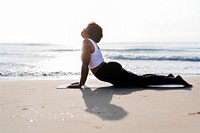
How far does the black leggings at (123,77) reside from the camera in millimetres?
6219

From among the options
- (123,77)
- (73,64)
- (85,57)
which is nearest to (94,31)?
(85,57)

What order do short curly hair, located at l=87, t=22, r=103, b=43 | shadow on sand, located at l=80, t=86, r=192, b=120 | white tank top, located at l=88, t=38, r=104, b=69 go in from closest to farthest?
shadow on sand, located at l=80, t=86, r=192, b=120 → short curly hair, located at l=87, t=22, r=103, b=43 → white tank top, located at l=88, t=38, r=104, b=69

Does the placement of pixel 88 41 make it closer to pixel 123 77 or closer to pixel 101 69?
pixel 101 69

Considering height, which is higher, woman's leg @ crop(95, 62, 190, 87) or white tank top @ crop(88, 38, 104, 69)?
white tank top @ crop(88, 38, 104, 69)

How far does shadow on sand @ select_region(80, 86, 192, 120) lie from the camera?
379cm

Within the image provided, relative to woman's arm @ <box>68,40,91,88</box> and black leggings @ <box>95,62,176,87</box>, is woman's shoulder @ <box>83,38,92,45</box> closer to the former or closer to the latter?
woman's arm @ <box>68,40,91,88</box>

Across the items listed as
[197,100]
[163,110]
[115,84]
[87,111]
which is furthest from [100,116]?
[115,84]

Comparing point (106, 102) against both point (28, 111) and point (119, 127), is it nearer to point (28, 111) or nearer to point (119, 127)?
point (28, 111)

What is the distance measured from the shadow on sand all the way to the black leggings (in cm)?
18

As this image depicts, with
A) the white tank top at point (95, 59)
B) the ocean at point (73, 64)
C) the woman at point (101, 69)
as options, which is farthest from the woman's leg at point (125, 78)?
the ocean at point (73, 64)

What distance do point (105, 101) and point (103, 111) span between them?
29.1 inches

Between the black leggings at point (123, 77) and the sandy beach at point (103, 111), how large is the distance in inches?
18.7

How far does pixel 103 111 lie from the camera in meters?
3.98

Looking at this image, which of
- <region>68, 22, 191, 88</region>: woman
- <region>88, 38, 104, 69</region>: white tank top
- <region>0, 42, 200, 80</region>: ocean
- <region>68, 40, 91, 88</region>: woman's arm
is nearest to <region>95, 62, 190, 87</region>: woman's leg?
<region>68, 22, 191, 88</region>: woman
